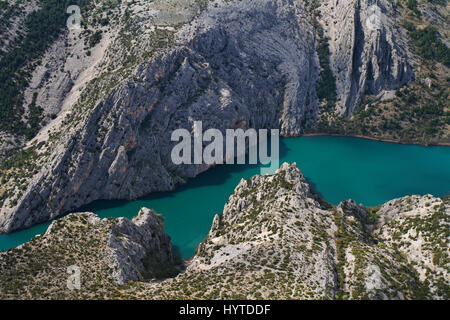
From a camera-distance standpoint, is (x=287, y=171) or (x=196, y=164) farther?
(x=196, y=164)

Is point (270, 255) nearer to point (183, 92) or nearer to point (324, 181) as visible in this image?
point (324, 181)

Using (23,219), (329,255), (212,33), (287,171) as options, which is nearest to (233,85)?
(212,33)

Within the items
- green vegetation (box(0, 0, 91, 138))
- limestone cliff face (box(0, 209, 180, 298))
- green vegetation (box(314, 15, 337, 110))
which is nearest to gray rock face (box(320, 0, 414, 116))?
green vegetation (box(314, 15, 337, 110))

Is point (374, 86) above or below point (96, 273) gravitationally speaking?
above

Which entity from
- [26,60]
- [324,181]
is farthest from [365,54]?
[26,60]

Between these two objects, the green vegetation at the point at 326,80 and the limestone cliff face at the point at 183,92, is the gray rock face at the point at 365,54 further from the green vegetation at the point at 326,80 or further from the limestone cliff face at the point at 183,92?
the green vegetation at the point at 326,80
